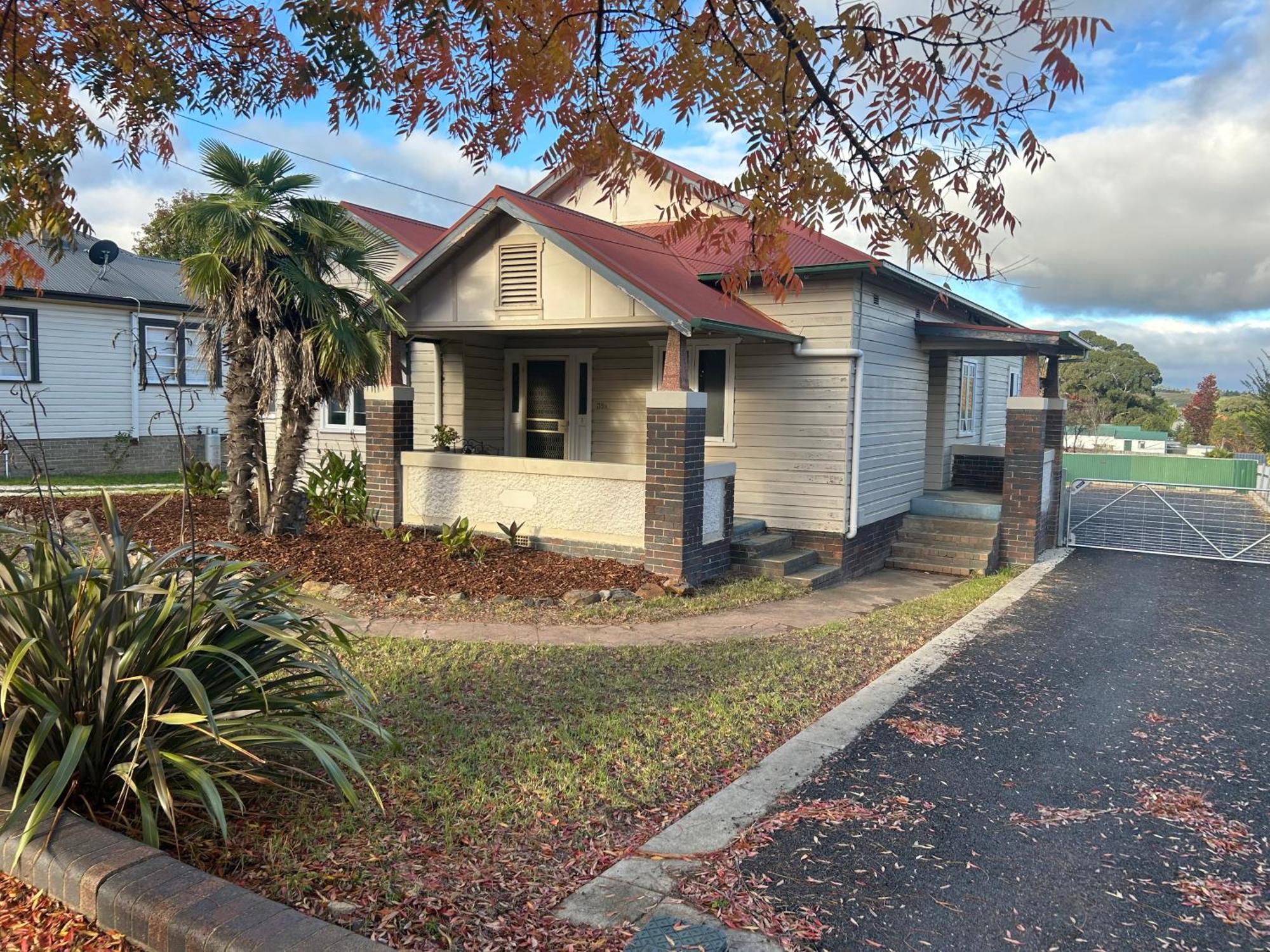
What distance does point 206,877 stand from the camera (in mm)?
3068

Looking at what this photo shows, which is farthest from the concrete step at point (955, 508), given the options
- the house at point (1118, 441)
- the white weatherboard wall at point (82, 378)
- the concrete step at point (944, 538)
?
the house at point (1118, 441)

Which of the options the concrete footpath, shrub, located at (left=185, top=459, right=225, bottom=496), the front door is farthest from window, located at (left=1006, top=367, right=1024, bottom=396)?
shrub, located at (left=185, top=459, right=225, bottom=496)

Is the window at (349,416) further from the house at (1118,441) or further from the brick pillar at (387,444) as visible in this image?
the house at (1118,441)

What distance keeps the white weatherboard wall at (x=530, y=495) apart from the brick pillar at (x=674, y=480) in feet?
1.30

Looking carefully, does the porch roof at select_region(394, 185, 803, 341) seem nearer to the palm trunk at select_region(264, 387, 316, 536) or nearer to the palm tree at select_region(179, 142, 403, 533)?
the palm tree at select_region(179, 142, 403, 533)

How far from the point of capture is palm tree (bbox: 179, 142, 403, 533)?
9969 mm

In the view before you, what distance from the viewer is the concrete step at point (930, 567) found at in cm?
1312

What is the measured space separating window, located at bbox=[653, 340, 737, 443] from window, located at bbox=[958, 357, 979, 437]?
282 inches

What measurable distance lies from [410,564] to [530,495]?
1.73 m

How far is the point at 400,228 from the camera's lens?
15.1 meters

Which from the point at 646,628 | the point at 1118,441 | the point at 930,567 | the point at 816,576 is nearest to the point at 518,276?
the point at 646,628

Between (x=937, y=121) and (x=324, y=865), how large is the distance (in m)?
4.42

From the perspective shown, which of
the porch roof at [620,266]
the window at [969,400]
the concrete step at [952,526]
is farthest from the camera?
the window at [969,400]

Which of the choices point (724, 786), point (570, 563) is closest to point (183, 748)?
point (724, 786)
